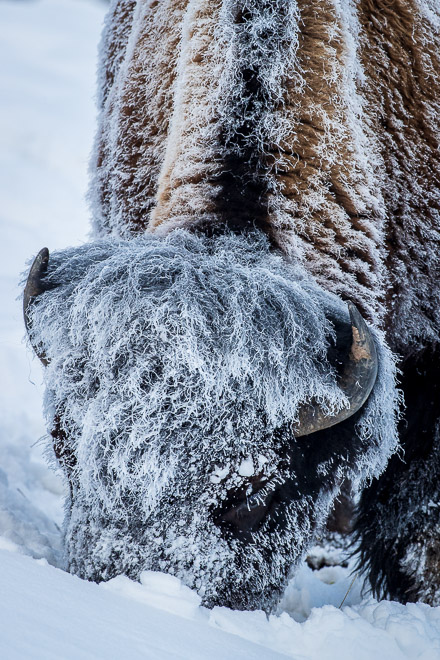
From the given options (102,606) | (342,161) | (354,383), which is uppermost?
(342,161)

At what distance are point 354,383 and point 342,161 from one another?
1.12 m

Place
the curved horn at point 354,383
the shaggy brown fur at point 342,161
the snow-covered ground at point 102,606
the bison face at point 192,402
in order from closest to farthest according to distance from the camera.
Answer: the snow-covered ground at point 102,606 < the bison face at point 192,402 < the curved horn at point 354,383 < the shaggy brown fur at point 342,161

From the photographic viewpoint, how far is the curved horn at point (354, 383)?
2.17 meters

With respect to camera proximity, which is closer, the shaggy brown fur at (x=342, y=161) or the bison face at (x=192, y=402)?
the bison face at (x=192, y=402)

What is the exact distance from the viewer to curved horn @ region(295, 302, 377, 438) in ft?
7.11

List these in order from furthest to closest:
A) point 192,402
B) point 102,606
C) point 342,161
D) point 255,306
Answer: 1. point 342,161
2. point 255,306
3. point 192,402
4. point 102,606

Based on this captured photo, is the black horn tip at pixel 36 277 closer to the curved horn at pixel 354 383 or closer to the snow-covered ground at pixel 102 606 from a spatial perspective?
the snow-covered ground at pixel 102 606

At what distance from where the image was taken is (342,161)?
287 centimetres

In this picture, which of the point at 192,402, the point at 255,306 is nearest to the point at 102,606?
the point at 192,402

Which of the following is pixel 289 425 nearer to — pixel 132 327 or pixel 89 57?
pixel 132 327

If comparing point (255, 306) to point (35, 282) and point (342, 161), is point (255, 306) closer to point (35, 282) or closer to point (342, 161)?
point (35, 282)

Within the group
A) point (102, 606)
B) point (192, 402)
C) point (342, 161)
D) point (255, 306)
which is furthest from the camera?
point (342, 161)

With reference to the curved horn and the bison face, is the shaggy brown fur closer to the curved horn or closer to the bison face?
the bison face

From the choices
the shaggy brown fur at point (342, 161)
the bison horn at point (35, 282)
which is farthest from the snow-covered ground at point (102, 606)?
the shaggy brown fur at point (342, 161)
